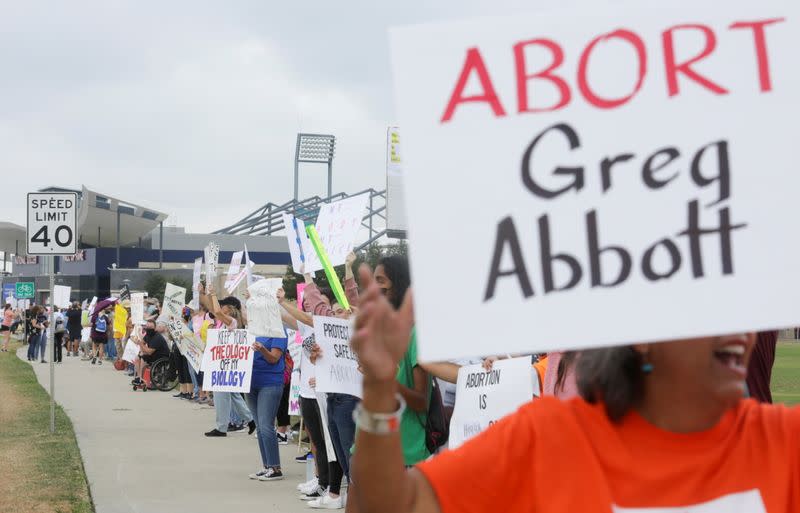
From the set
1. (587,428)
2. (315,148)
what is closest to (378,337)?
(587,428)

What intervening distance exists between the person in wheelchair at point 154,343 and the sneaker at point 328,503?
13245mm

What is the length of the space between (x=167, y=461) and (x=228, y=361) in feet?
4.57

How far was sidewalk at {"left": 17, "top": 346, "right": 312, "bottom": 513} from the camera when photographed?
390 inches

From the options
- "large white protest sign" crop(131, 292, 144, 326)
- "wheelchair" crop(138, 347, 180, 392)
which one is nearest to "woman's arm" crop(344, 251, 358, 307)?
"wheelchair" crop(138, 347, 180, 392)

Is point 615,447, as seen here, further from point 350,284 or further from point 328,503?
point 328,503

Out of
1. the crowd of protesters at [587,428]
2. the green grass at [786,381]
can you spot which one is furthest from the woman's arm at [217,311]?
the crowd of protesters at [587,428]

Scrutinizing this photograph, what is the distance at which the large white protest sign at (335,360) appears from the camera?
7.89 meters

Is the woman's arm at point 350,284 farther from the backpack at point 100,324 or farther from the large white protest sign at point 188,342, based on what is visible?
the backpack at point 100,324

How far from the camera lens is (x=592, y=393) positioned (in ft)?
7.88

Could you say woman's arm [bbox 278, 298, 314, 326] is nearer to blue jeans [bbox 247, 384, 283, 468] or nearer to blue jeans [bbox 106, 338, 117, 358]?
blue jeans [bbox 247, 384, 283, 468]

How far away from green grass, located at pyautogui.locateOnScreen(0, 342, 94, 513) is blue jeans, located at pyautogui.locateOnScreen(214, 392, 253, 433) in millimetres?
1835

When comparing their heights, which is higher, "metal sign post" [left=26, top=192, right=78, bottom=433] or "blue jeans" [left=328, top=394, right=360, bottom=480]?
"metal sign post" [left=26, top=192, right=78, bottom=433]

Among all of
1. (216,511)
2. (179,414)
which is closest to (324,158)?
(179,414)

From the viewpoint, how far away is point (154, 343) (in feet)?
75.1
